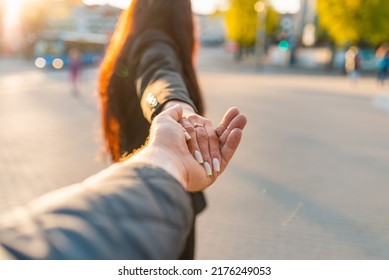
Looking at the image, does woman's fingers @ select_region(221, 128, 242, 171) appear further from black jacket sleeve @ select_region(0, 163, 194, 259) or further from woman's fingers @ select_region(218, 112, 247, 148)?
black jacket sleeve @ select_region(0, 163, 194, 259)

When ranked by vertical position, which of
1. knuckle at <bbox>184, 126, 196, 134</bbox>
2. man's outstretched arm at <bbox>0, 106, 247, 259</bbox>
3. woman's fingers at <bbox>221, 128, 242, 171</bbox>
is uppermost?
man's outstretched arm at <bbox>0, 106, 247, 259</bbox>

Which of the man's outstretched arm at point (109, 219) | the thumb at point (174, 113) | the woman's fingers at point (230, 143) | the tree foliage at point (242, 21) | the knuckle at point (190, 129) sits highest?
the man's outstretched arm at point (109, 219)

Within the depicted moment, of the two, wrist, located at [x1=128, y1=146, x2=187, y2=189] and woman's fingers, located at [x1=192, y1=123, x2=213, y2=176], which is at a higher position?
wrist, located at [x1=128, y1=146, x2=187, y2=189]

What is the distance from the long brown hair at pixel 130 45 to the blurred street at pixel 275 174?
1301 millimetres

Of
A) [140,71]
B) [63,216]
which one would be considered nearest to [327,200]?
[140,71]

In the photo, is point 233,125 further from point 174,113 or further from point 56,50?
point 56,50

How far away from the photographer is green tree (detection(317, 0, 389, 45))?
987 inches

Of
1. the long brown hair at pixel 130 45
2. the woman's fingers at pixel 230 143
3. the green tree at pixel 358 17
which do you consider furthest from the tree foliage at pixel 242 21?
the woman's fingers at pixel 230 143

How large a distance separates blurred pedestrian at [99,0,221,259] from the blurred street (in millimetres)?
1301

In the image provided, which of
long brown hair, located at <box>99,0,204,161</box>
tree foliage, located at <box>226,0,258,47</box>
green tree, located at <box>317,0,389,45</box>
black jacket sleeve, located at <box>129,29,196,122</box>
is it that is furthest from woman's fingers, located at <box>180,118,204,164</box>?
tree foliage, located at <box>226,0,258,47</box>

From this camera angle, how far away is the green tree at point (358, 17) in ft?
82.3

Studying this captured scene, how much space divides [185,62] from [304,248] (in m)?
2.37

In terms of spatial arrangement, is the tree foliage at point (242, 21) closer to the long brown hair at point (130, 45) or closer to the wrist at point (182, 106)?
the long brown hair at point (130, 45)
